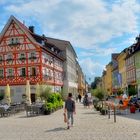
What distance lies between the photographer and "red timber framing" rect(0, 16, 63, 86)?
217 feet

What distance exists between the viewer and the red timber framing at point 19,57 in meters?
66.2

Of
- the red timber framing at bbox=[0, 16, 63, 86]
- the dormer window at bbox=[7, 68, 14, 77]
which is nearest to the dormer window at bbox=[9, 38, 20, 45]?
the red timber framing at bbox=[0, 16, 63, 86]

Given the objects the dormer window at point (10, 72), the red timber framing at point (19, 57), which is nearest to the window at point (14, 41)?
the red timber framing at point (19, 57)

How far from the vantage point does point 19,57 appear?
67188 millimetres

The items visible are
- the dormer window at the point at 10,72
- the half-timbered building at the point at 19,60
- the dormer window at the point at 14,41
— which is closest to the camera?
the half-timbered building at the point at 19,60

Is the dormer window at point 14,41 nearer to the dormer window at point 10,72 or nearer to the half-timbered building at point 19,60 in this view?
the half-timbered building at point 19,60

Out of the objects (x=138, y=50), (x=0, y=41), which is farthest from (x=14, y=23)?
(x=138, y=50)

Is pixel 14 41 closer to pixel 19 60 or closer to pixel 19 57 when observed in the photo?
pixel 19 57

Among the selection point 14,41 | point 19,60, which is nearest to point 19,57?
point 19,60

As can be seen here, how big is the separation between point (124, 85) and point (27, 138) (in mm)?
77361

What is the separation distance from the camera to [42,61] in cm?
6688

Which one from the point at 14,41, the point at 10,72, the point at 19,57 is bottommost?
the point at 10,72

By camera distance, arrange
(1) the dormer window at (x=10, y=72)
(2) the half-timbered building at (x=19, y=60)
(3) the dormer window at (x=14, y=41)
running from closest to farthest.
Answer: (2) the half-timbered building at (x=19, y=60) < (3) the dormer window at (x=14, y=41) < (1) the dormer window at (x=10, y=72)

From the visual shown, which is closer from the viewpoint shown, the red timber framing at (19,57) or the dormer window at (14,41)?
the red timber framing at (19,57)
